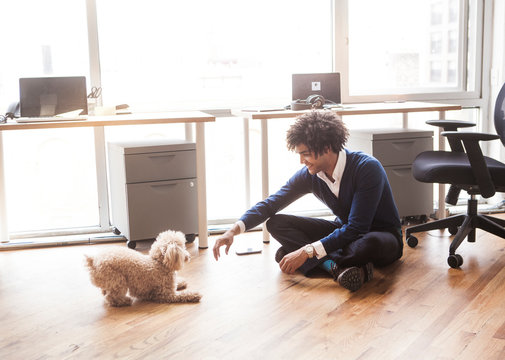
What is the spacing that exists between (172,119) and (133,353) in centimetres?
156

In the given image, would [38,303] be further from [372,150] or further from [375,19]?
[375,19]

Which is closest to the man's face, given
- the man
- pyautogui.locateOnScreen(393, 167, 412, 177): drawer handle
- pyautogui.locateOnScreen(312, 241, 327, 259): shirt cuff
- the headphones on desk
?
the man

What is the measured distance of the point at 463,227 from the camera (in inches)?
128

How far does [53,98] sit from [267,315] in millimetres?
1833

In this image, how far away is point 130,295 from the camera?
8.89 feet

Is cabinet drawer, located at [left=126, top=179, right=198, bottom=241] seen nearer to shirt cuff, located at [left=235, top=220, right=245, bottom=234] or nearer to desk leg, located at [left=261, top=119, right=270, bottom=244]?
desk leg, located at [left=261, top=119, right=270, bottom=244]

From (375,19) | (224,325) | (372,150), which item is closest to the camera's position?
(224,325)

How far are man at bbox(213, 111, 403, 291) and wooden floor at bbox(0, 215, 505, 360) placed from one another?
0.11 meters

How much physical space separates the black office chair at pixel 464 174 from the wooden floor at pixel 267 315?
14cm

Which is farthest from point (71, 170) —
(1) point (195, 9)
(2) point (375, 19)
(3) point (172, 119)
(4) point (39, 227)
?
(2) point (375, 19)

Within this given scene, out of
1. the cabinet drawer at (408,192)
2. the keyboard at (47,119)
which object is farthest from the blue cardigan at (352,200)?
the keyboard at (47,119)

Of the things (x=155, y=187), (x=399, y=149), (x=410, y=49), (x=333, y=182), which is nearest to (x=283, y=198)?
(x=333, y=182)

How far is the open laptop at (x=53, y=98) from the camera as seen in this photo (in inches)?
135

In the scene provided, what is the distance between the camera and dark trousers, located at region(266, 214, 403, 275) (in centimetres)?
281
